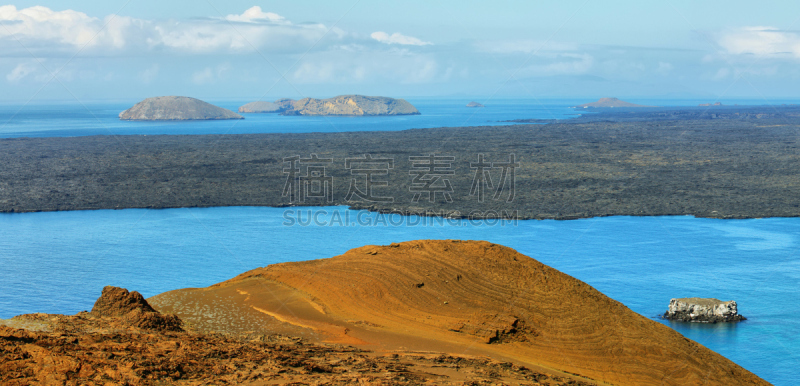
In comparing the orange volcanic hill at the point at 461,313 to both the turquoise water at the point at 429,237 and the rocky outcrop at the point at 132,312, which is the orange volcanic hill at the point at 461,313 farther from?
the turquoise water at the point at 429,237

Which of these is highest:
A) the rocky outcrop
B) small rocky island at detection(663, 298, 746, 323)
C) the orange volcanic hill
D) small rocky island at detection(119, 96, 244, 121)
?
small rocky island at detection(119, 96, 244, 121)

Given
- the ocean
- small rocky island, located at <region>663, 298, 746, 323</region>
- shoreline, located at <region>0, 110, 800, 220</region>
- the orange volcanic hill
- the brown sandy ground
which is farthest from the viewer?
shoreline, located at <region>0, 110, 800, 220</region>

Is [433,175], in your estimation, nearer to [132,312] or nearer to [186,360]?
[132,312]

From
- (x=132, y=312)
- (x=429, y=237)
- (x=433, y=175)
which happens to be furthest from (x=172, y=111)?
(x=132, y=312)

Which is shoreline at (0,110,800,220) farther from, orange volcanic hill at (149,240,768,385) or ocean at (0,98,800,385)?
orange volcanic hill at (149,240,768,385)

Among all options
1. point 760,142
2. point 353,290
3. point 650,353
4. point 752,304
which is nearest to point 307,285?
point 353,290

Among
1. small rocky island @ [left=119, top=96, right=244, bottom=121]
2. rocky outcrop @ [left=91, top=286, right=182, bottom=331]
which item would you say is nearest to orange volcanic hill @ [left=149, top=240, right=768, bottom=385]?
rocky outcrop @ [left=91, top=286, right=182, bottom=331]

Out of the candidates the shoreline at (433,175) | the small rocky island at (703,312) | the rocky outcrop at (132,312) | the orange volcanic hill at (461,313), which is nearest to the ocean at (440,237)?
the small rocky island at (703,312)
